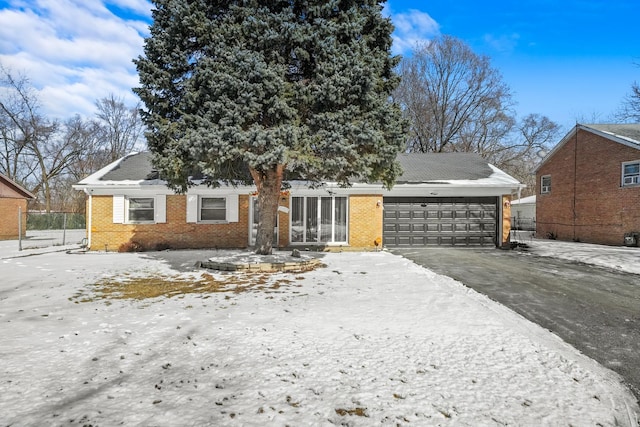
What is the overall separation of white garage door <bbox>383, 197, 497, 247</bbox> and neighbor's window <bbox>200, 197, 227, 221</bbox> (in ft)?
20.2

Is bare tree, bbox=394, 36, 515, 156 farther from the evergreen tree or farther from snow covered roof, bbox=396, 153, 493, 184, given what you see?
the evergreen tree

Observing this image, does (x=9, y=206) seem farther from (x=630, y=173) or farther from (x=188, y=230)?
(x=630, y=173)

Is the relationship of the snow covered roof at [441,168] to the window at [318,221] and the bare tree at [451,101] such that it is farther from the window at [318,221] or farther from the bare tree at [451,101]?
the bare tree at [451,101]

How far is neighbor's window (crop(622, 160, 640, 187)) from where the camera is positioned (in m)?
14.4

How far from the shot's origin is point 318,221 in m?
12.8

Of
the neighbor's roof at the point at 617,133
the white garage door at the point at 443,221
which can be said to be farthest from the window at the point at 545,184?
the white garage door at the point at 443,221

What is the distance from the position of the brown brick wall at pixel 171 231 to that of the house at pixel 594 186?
50.9ft

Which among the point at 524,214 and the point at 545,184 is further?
the point at 524,214

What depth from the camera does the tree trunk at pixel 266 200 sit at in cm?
881

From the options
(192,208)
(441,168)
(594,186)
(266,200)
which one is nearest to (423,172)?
(441,168)

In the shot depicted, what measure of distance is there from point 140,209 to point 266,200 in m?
6.59

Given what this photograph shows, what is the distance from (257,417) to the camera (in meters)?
2.33

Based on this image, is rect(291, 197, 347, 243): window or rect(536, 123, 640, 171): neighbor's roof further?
rect(536, 123, 640, 171): neighbor's roof

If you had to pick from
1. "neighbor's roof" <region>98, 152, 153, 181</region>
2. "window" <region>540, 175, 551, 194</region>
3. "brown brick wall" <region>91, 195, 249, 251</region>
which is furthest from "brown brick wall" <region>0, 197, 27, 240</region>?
"window" <region>540, 175, 551, 194</region>
